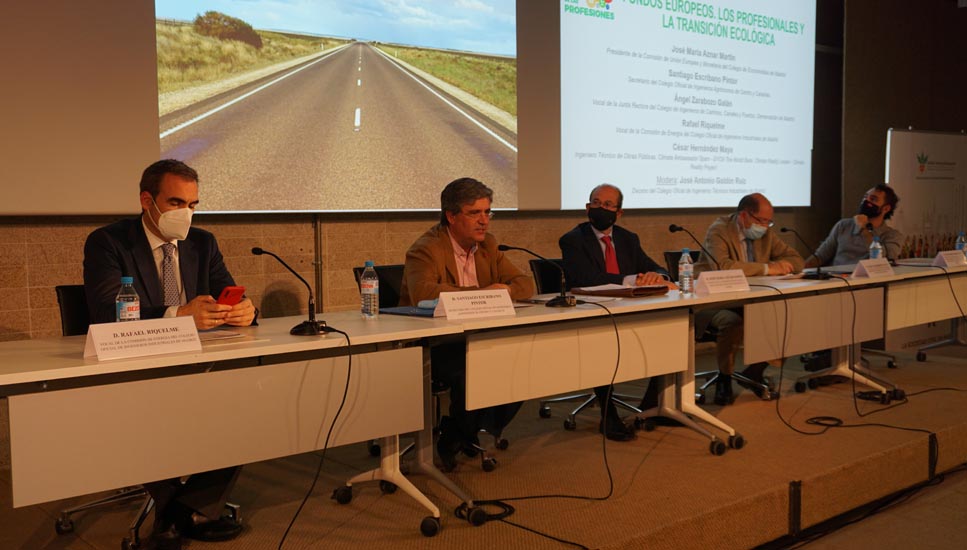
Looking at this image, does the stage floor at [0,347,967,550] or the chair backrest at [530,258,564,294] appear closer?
the stage floor at [0,347,967,550]

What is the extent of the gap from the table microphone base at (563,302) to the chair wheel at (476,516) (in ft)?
2.78

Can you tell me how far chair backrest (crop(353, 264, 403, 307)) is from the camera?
339 cm

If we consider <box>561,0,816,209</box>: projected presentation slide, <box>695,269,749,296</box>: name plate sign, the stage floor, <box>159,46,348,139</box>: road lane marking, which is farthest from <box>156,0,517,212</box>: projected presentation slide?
<box>695,269,749,296</box>: name plate sign

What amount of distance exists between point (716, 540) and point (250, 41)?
10.2ft

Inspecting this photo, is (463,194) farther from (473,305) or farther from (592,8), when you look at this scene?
(592,8)

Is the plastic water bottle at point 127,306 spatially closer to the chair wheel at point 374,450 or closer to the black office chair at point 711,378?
the chair wheel at point 374,450

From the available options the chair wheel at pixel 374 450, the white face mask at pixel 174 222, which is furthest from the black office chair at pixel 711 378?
the white face mask at pixel 174 222

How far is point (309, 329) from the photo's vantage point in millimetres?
2439

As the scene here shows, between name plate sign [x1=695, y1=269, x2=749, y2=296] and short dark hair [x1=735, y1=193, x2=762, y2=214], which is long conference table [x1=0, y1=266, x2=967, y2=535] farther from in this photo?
short dark hair [x1=735, y1=193, x2=762, y2=214]

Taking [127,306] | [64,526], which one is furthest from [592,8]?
[64,526]

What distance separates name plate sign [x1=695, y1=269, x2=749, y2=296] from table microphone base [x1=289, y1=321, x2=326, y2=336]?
5.63ft

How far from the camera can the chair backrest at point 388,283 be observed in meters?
3.39

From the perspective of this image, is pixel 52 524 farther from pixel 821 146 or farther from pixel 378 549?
pixel 821 146

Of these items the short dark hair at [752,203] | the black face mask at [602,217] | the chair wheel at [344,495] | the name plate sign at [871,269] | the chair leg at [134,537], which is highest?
the short dark hair at [752,203]
